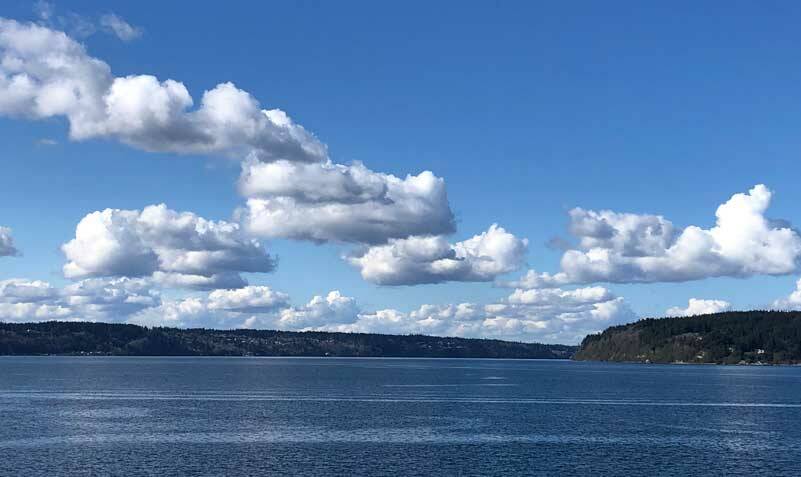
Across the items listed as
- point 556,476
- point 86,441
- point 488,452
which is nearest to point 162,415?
point 86,441

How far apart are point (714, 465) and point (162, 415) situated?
9253 centimetres

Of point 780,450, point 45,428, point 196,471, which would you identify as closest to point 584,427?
point 780,450

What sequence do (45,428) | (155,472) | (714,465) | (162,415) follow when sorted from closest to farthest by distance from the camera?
(155,472), (714,465), (45,428), (162,415)

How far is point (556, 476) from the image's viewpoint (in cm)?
8994

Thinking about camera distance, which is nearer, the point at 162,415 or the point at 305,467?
the point at 305,467

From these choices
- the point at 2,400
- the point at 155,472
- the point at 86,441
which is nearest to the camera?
the point at 155,472

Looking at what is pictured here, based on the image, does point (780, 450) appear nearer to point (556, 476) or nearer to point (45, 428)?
point (556, 476)

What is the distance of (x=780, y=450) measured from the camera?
4385 inches

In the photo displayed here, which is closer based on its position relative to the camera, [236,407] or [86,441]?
[86,441]

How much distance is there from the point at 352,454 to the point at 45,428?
51.9 metres

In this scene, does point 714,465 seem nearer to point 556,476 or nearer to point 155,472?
point 556,476

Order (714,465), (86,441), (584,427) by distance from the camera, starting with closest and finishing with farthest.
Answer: (714,465) < (86,441) < (584,427)

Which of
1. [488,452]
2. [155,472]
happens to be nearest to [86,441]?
[155,472]

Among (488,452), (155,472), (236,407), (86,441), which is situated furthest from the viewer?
(236,407)
